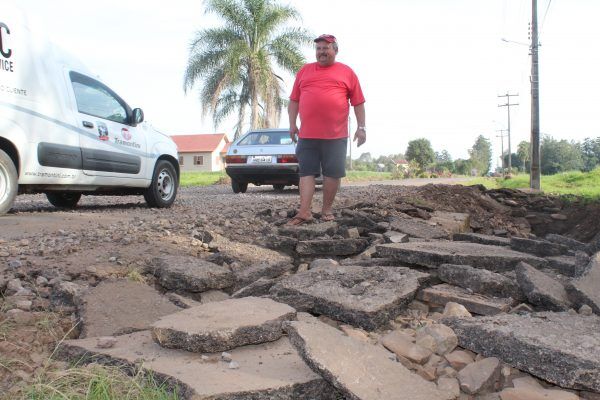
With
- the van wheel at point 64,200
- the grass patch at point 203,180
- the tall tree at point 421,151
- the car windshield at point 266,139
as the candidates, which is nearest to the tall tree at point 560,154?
the tall tree at point 421,151

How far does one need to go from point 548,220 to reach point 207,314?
5773 millimetres

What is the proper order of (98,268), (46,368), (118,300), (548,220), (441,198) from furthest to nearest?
(441,198), (548,220), (98,268), (118,300), (46,368)

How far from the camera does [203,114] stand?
80.9 ft

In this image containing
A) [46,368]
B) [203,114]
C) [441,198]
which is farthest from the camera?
[203,114]

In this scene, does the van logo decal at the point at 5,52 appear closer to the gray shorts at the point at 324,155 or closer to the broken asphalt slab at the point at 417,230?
the gray shorts at the point at 324,155

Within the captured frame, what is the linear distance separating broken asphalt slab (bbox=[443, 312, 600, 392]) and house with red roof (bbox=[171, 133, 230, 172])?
2201 inches

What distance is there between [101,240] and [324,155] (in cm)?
220

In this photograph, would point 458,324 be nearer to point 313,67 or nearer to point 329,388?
point 329,388

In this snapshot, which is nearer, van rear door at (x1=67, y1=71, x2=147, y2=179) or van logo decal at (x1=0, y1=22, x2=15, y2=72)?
van logo decal at (x1=0, y1=22, x2=15, y2=72)

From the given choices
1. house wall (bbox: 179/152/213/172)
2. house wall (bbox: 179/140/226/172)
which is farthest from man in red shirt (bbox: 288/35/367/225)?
house wall (bbox: 179/152/213/172)

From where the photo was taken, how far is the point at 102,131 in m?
6.70

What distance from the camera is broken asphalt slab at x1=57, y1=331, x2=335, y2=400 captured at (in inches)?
72.6

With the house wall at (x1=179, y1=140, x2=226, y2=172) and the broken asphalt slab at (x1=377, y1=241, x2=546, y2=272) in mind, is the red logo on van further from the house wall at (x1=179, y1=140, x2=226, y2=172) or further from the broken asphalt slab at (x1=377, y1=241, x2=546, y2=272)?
the house wall at (x1=179, y1=140, x2=226, y2=172)

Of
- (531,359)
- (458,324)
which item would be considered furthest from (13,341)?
(531,359)
